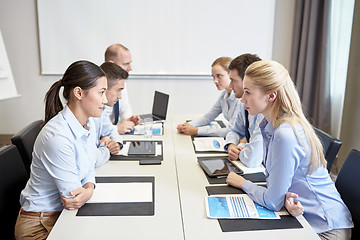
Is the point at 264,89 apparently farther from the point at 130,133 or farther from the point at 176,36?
the point at 176,36

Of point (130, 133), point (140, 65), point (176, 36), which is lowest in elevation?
point (130, 133)

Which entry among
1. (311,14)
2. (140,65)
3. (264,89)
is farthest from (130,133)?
(311,14)

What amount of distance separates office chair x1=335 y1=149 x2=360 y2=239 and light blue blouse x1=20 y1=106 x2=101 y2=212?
1.23 m

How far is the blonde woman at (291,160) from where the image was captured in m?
1.32

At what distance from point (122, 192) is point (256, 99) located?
0.73 m

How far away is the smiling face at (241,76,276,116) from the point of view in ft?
4.71

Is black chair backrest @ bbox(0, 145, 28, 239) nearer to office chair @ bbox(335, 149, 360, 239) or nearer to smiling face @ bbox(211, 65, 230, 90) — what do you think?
smiling face @ bbox(211, 65, 230, 90)

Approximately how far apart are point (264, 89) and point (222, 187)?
499mm

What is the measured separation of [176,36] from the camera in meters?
4.02

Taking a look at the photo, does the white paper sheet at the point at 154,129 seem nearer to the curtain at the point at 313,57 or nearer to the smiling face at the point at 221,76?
the smiling face at the point at 221,76

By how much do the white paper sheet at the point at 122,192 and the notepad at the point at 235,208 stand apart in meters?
0.28

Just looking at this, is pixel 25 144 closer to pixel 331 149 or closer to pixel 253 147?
pixel 253 147

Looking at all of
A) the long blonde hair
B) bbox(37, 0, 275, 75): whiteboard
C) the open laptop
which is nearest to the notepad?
the long blonde hair

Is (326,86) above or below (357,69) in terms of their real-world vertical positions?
below
